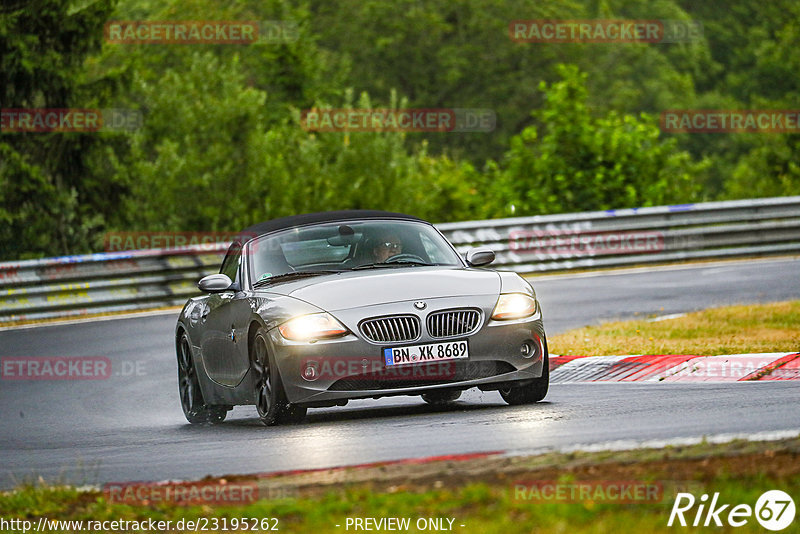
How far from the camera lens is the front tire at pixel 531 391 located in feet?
34.5

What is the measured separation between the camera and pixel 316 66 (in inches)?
2248

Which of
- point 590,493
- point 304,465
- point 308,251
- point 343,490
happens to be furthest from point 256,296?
point 590,493

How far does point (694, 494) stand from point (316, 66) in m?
52.0

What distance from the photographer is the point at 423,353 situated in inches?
389

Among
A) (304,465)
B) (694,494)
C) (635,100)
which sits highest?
(694,494)

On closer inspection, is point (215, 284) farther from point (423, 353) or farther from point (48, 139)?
point (48, 139)

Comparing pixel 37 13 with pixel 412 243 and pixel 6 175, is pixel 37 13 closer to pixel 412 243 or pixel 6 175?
pixel 6 175

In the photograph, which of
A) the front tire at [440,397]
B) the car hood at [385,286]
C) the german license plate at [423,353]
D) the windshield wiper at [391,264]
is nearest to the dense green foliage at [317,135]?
the front tire at [440,397]

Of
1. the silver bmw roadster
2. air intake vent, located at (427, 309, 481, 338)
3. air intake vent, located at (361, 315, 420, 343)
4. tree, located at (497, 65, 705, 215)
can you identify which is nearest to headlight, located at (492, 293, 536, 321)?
the silver bmw roadster

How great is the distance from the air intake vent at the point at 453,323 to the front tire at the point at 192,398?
9.23 ft

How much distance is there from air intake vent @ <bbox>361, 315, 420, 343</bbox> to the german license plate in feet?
0.24

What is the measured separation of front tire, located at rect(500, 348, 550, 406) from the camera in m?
10.5

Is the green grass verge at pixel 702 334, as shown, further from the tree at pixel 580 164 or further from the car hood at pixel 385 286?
the tree at pixel 580 164

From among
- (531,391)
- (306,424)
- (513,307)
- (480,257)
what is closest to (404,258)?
(480,257)
